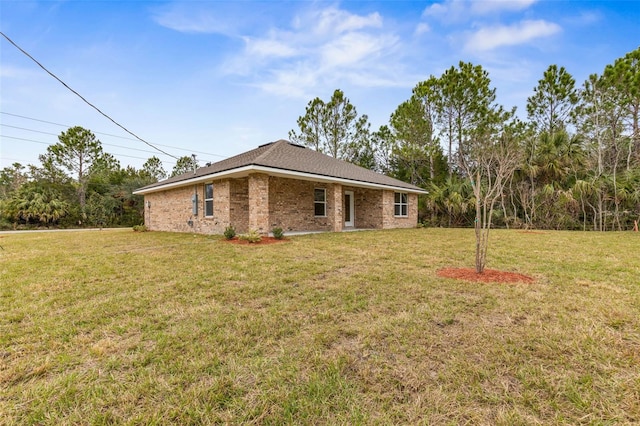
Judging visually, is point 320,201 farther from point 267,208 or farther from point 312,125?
point 312,125

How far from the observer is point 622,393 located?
1857 millimetres

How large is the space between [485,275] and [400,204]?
12.3 m

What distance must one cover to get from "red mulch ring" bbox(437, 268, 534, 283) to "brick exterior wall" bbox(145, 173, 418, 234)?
6.85 meters

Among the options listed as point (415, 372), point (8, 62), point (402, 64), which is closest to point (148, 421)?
point (415, 372)

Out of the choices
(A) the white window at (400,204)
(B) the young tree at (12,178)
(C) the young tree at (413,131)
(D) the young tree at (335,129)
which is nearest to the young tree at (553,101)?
(C) the young tree at (413,131)

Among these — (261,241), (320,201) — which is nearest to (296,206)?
(320,201)

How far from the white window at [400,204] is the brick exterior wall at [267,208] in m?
0.31

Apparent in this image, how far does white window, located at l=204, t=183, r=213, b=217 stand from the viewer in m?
12.6

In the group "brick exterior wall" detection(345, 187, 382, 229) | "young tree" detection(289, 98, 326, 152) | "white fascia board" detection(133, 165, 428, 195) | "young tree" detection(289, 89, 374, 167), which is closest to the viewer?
"white fascia board" detection(133, 165, 428, 195)

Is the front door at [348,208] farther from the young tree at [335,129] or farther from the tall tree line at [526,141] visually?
the young tree at [335,129]

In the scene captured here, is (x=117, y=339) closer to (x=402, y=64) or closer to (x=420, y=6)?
(x=420, y=6)

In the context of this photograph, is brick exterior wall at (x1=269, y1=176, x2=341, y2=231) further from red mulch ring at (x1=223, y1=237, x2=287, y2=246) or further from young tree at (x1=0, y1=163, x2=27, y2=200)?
young tree at (x1=0, y1=163, x2=27, y2=200)

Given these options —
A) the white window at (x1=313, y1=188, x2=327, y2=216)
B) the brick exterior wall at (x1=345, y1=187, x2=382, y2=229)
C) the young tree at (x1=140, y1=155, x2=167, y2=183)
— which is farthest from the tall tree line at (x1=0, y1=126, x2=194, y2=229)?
the brick exterior wall at (x1=345, y1=187, x2=382, y2=229)

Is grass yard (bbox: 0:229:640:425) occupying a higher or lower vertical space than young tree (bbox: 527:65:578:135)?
lower
